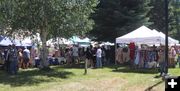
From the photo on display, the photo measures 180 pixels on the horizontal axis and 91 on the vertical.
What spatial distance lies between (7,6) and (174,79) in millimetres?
19120

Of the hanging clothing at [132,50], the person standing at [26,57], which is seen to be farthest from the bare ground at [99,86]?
the hanging clothing at [132,50]

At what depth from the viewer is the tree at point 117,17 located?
103 ft

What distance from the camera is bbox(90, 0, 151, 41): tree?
1230 inches

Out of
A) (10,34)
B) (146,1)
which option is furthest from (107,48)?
(10,34)

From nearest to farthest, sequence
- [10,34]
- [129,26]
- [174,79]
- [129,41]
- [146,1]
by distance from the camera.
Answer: [174,79]
[10,34]
[129,41]
[129,26]
[146,1]

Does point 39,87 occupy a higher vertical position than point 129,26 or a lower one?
lower

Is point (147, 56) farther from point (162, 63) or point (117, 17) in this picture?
point (117, 17)

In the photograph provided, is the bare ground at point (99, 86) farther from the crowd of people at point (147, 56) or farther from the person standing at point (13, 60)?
the crowd of people at point (147, 56)

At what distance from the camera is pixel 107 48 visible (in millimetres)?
32625

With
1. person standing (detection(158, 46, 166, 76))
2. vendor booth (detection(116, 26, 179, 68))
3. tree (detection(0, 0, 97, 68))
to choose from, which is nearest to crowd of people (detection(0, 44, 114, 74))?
tree (detection(0, 0, 97, 68))

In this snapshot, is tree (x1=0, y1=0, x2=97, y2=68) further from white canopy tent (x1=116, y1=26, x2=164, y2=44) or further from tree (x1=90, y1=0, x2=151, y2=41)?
tree (x1=90, y1=0, x2=151, y2=41)

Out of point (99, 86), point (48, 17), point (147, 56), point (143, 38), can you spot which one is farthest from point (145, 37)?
point (99, 86)

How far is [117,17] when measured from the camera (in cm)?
3112

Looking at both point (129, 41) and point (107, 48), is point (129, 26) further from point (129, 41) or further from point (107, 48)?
point (129, 41)
